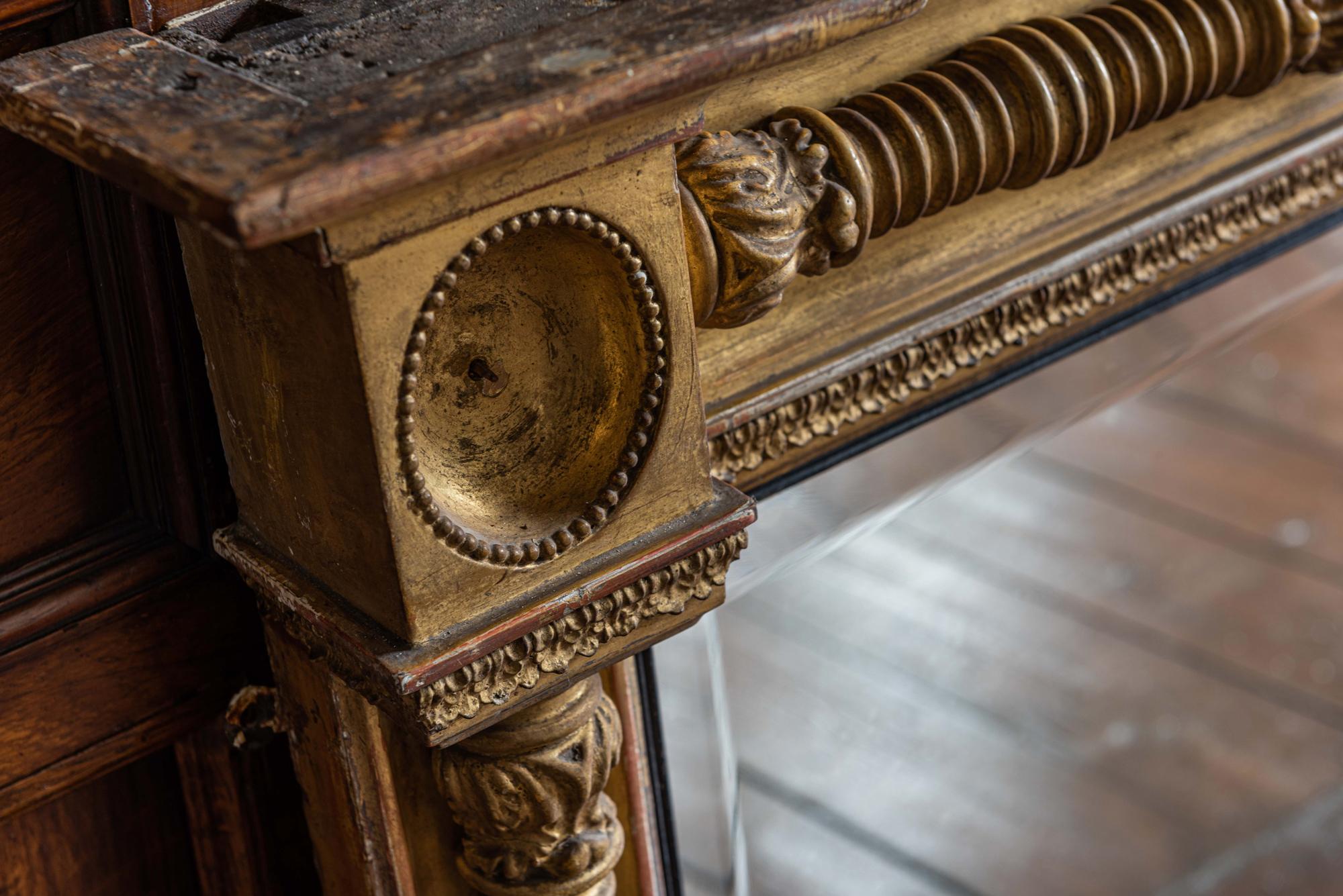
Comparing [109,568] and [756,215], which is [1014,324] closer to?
[756,215]

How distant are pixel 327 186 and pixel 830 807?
1.11 meters

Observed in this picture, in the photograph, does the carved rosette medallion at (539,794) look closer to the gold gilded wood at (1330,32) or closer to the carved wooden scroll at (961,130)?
the carved wooden scroll at (961,130)

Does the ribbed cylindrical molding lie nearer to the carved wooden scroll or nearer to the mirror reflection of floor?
the carved wooden scroll

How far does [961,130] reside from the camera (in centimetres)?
56

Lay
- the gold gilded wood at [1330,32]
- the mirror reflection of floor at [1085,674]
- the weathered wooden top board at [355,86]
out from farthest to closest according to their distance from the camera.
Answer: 1. the mirror reflection of floor at [1085,674]
2. the gold gilded wood at [1330,32]
3. the weathered wooden top board at [355,86]

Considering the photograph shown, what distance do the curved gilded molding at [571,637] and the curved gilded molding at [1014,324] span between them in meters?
0.09

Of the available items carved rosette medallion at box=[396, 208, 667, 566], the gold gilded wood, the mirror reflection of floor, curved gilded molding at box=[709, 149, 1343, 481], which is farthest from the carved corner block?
the mirror reflection of floor

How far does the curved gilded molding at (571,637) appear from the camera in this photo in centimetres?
43

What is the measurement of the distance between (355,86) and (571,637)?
181 millimetres

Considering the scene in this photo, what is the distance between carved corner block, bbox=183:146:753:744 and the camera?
0.39m

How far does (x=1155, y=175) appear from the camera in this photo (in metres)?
0.71

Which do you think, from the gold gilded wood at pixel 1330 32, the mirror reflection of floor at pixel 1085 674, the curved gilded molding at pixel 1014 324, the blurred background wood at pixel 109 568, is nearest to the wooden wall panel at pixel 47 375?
the blurred background wood at pixel 109 568

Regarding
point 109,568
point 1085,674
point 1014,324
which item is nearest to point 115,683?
point 109,568

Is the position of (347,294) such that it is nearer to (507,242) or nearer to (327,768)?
(507,242)
